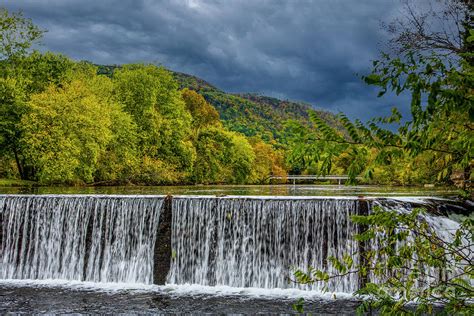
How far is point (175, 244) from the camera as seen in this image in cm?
1376

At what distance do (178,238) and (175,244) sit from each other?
184 millimetres

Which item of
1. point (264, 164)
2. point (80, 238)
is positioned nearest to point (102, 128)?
point (80, 238)

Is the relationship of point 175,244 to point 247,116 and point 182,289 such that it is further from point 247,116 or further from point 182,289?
point 247,116

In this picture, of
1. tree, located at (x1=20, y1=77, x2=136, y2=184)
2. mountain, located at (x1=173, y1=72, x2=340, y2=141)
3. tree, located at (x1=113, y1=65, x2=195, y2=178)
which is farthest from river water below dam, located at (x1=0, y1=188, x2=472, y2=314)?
mountain, located at (x1=173, y1=72, x2=340, y2=141)

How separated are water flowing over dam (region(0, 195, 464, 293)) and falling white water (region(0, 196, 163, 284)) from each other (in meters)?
0.03

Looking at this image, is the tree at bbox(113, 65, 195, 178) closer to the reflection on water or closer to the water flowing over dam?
the reflection on water

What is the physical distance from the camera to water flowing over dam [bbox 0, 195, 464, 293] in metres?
13.0

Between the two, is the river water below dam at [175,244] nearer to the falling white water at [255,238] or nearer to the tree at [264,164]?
the falling white water at [255,238]

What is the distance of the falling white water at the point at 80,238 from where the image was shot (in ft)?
44.9

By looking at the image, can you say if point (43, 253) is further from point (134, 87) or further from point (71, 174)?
point (134, 87)

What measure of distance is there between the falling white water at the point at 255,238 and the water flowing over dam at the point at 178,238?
0.08 ft

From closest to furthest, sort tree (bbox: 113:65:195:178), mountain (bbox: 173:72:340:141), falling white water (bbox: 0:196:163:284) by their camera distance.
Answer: falling white water (bbox: 0:196:163:284) < tree (bbox: 113:65:195:178) < mountain (bbox: 173:72:340:141)

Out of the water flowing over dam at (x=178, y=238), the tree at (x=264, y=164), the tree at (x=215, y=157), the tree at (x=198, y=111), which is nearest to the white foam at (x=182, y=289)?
the water flowing over dam at (x=178, y=238)

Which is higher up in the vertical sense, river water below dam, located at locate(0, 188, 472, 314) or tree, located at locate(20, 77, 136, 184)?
tree, located at locate(20, 77, 136, 184)
